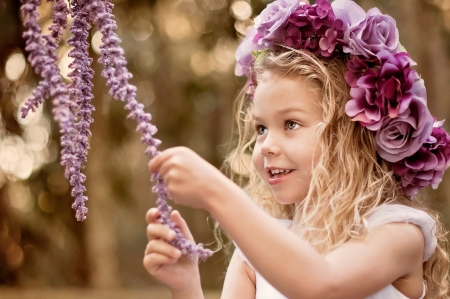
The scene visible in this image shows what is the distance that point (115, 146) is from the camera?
9.27m

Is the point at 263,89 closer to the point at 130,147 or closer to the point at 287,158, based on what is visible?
the point at 287,158

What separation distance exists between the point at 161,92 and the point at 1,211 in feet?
9.76

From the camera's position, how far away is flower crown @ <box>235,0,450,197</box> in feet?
5.74

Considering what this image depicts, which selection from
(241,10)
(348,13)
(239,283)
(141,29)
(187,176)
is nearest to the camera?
(187,176)

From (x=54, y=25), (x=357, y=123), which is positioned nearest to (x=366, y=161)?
(x=357, y=123)

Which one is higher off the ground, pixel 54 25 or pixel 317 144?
pixel 54 25

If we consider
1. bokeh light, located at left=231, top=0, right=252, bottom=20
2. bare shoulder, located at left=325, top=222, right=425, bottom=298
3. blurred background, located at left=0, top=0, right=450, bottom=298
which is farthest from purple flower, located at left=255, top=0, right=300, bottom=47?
bokeh light, located at left=231, top=0, right=252, bottom=20

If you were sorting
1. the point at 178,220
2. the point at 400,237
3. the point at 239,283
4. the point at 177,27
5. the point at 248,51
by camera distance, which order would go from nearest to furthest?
the point at 178,220 < the point at 400,237 < the point at 239,283 < the point at 248,51 < the point at 177,27

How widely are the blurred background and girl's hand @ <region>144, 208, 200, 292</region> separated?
5.19m

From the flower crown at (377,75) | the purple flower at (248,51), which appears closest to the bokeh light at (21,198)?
the purple flower at (248,51)

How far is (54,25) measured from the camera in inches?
50.2

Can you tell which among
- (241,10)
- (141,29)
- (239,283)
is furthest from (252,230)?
(141,29)

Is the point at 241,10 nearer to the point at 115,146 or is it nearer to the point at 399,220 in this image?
the point at 115,146

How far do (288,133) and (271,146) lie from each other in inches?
2.5
